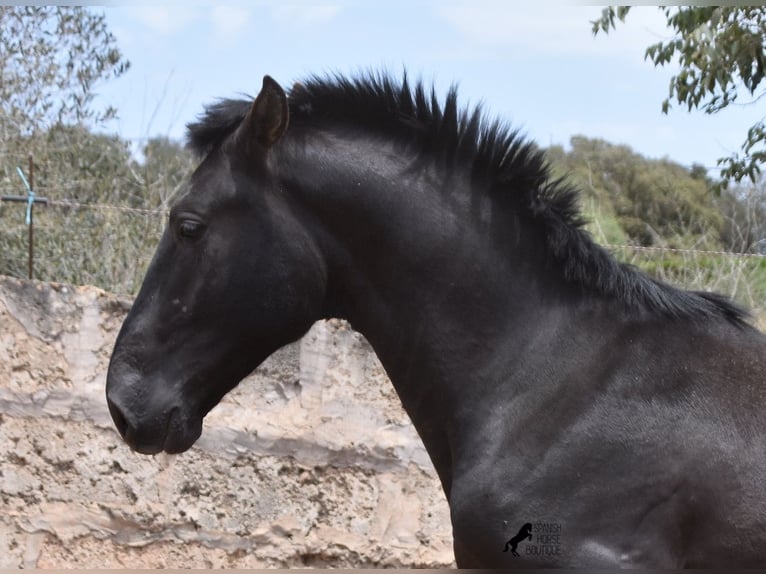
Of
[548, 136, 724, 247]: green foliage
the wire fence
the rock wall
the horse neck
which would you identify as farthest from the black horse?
[548, 136, 724, 247]: green foliage

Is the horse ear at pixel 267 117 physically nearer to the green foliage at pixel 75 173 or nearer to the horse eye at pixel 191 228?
the horse eye at pixel 191 228

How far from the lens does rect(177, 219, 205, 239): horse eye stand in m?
2.56

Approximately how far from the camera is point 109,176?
22.6 ft

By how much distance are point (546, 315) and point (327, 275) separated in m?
0.59

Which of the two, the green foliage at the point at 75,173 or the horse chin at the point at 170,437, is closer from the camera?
the horse chin at the point at 170,437

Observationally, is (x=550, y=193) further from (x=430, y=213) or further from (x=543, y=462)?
(x=543, y=462)

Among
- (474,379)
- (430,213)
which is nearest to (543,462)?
(474,379)

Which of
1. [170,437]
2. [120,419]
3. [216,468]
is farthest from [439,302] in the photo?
[216,468]

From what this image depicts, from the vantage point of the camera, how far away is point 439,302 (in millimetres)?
2525

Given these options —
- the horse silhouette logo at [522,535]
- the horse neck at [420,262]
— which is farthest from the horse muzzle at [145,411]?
the horse silhouette logo at [522,535]

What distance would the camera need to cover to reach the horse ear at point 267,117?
2494 millimetres

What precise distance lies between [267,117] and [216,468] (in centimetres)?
236

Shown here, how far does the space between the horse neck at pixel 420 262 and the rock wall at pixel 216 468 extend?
197 centimetres

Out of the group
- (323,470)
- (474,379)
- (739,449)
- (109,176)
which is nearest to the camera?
(739,449)
